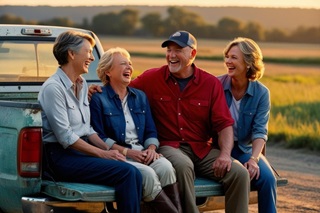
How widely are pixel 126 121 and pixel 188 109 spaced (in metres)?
0.51

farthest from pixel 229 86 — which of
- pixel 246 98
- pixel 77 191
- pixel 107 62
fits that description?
pixel 77 191

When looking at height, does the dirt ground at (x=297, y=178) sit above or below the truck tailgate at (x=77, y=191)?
below

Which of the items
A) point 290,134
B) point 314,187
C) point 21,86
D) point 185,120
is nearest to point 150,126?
point 185,120

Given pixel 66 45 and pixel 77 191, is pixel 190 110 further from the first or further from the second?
pixel 77 191

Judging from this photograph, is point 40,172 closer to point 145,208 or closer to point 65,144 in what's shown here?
point 65,144

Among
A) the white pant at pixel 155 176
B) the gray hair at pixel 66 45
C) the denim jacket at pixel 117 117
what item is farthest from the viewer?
the denim jacket at pixel 117 117

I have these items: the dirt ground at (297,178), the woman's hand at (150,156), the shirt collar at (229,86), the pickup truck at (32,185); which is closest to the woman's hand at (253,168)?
the pickup truck at (32,185)

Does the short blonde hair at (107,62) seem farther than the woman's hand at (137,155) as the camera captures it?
Yes

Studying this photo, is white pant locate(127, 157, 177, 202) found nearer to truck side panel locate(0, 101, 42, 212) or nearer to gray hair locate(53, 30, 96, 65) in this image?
truck side panel locate(0, 101, 42, 212)

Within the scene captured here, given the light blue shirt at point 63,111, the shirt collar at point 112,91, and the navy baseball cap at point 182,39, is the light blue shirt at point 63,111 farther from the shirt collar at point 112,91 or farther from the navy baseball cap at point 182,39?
the navy baseball cap at point 182,39

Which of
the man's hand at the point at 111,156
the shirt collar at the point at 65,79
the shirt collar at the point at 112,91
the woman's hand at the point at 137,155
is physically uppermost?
the shirt collar at the point at 65,79

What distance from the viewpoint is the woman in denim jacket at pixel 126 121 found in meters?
6.73

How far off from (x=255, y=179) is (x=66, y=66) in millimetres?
1544

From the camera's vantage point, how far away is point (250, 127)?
7.55 metres
